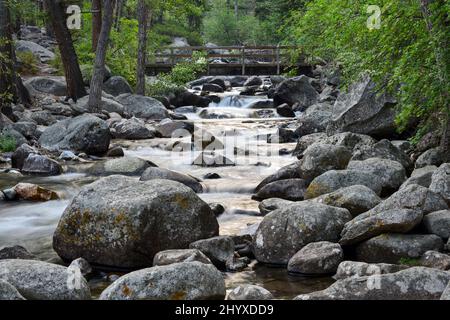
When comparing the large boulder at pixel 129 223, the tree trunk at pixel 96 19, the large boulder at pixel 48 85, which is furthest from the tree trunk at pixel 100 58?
the large boulder at pixel 129 223

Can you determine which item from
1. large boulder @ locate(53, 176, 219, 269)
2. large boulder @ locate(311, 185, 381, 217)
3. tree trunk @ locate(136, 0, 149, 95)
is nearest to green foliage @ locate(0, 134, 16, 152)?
large boulder @ locate(53, 176, 219, 269)

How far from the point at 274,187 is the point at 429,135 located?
10.3 ft

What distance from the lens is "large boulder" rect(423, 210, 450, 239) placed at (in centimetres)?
680

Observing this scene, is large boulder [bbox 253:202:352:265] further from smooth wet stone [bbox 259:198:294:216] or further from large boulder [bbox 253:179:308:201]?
large boulder [bbox 253:179:308:201]

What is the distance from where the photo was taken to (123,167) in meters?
12.5

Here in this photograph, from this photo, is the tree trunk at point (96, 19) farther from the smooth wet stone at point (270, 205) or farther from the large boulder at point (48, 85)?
the smooth wet stone at point (270, 205)

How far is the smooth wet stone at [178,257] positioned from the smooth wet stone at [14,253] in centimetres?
164

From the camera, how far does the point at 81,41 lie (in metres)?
28.6

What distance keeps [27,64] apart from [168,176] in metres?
18.3

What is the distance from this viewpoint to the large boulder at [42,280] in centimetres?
511

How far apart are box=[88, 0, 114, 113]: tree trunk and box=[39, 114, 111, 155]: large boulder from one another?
136 inches

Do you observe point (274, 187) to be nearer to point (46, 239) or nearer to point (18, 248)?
point (46, 239)

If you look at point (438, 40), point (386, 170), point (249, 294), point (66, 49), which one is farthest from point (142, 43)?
point (249, 294)

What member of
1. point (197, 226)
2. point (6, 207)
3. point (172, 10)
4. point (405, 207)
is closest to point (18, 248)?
Result: point (197, 226)
